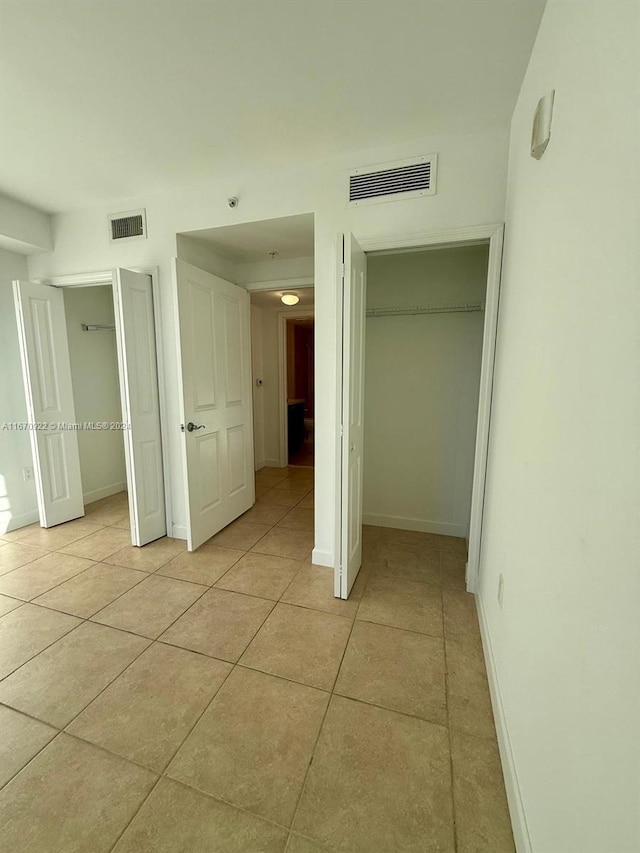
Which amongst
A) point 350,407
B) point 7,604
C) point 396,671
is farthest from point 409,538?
point 7,604

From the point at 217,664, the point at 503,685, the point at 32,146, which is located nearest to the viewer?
the point at 503,685

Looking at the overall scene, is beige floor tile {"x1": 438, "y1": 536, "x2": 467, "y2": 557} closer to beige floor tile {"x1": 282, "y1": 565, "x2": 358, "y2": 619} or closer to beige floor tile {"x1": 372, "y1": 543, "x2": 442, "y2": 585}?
beige floor tile {"x1": 372, "y1": 543, "x2": 442, "y2": 585}

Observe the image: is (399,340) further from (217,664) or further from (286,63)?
(217,664)

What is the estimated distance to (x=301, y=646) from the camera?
176 cm

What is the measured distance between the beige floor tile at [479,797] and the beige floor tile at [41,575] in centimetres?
247

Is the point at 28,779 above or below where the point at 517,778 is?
below

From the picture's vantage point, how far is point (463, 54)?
57.3 inches

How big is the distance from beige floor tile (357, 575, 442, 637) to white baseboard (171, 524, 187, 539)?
1.60m

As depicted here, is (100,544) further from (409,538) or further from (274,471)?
(409,538)

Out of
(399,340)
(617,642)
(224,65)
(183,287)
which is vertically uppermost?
(224,65)

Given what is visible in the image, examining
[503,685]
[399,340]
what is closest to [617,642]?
[503,685]

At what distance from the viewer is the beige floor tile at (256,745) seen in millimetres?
1150

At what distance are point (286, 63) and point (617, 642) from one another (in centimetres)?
224

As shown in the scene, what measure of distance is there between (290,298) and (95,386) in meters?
2.40
